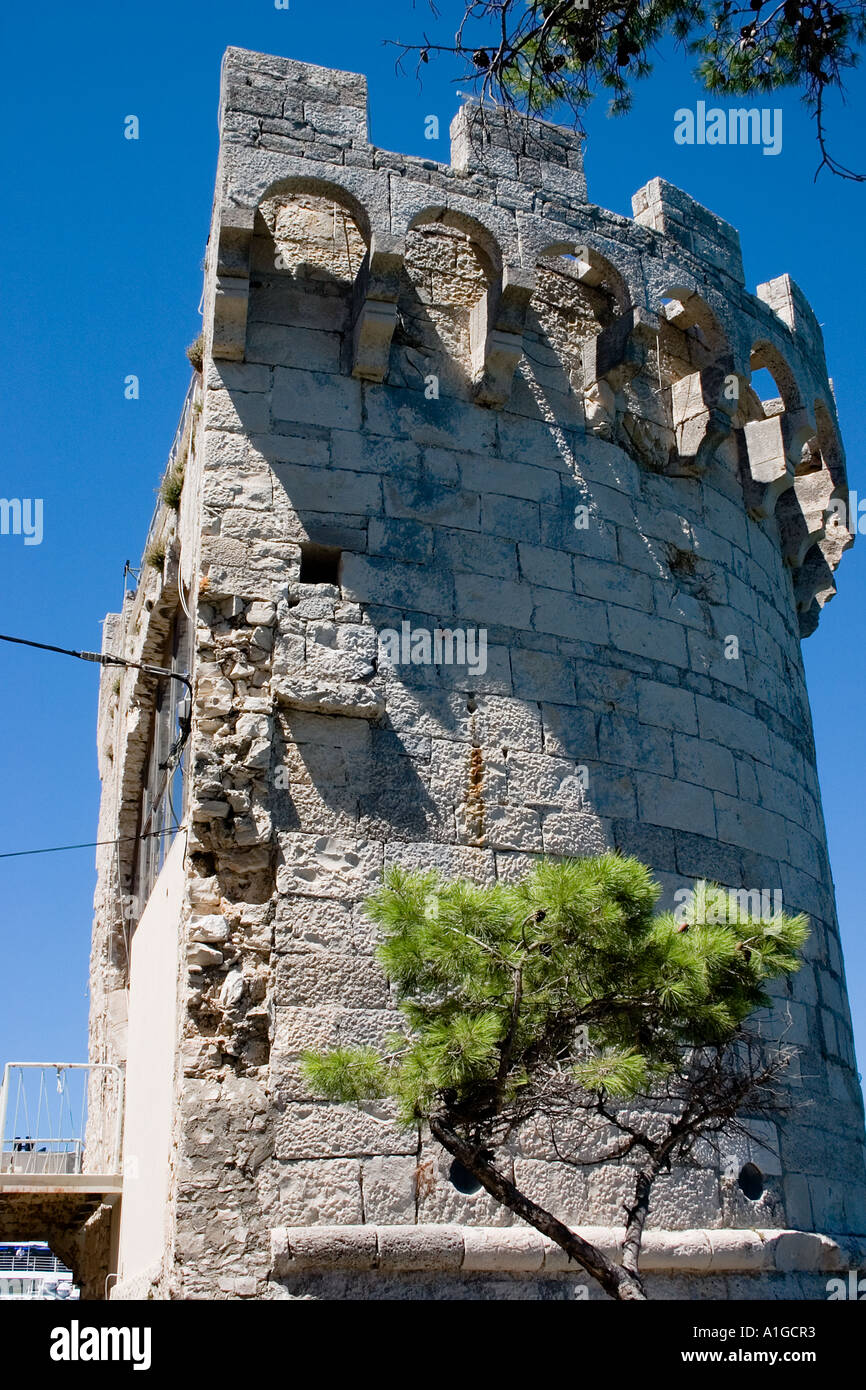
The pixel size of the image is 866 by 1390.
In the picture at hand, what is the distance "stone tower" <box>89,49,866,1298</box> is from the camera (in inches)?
210

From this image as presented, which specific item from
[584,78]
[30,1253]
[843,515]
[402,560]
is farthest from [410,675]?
[30,1253]

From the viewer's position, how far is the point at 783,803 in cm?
740

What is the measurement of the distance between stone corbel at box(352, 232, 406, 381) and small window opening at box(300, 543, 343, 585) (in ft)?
3.06

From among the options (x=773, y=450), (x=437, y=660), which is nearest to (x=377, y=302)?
(x=437, y=660)

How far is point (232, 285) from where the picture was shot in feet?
20.6

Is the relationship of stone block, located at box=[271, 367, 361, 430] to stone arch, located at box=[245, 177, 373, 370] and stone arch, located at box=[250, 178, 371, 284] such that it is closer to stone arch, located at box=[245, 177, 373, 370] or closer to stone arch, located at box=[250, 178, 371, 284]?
stone arch, located at box=[245, 177, 373, 370]

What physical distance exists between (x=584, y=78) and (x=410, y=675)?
296cm

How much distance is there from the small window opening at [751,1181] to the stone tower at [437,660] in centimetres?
3

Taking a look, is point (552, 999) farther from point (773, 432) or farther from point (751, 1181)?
point (773, 432)

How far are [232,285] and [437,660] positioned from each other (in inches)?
75.6

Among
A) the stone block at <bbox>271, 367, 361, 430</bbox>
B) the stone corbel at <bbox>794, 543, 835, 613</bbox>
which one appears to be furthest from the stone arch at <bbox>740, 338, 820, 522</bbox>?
the stone block at <bbox>271, 367, 361, 430</bbox>

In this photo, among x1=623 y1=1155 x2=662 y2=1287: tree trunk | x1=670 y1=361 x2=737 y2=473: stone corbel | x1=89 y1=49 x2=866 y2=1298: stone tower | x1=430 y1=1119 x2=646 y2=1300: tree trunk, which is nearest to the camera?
x1=430 y1=1119 x2=646 y2=1300: tree trunk

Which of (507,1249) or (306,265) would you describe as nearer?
(507,1249)
